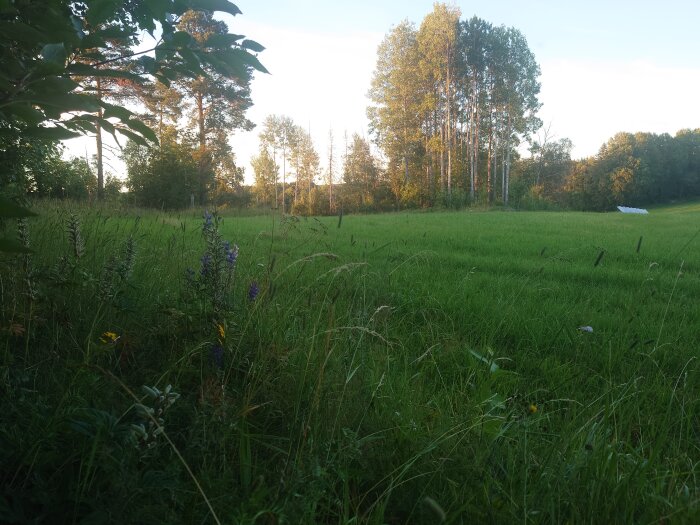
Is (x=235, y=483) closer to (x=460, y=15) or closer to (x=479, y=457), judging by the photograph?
(x=479, y=457)

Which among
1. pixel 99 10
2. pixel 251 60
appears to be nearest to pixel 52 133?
pixel 99 10

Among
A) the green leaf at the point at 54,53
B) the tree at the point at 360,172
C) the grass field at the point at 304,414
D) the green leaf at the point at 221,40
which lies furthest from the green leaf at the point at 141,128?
the tree at the point at 360,172

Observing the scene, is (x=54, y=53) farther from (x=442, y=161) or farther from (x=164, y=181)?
(x=442, y=161)

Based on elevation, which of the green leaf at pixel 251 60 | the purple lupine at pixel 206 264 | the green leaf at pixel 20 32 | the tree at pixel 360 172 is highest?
the tree at pixel 360 172

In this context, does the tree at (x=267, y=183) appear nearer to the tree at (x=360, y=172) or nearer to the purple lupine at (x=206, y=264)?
the purple lupine at (x=206, y=264)

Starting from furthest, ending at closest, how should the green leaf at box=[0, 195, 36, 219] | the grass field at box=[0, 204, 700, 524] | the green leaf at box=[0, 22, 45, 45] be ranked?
the green leaf at box=[0, 22, 45, 45] → the grass field at box=[0, 204, 700, 524] → the green leaf at box=[0, 195, 36, 219]

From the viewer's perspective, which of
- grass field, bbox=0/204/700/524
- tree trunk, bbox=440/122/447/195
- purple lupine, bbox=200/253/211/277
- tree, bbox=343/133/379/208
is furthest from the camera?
tree, bbox=343/133/379/208

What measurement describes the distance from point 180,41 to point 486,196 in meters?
34.3

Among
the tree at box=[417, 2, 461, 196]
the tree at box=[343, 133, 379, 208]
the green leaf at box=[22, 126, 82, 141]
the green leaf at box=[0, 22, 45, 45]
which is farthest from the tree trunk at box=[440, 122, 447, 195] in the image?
the green leaf at box=[0, 22, 45, 45]

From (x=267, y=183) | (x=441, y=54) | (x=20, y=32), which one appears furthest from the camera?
(x=441, y=54)

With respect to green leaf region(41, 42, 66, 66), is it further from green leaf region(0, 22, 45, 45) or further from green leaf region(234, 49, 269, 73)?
green leaf region(234, 49, 269, 73)

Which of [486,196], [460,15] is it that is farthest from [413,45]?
[486,196]

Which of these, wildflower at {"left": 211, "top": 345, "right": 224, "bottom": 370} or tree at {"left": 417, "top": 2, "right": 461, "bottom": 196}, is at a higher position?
tree at {"left": 417, "top": 2, "right": 461, "bottom": 196}

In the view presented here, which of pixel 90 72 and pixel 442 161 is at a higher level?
pixel 442 161
